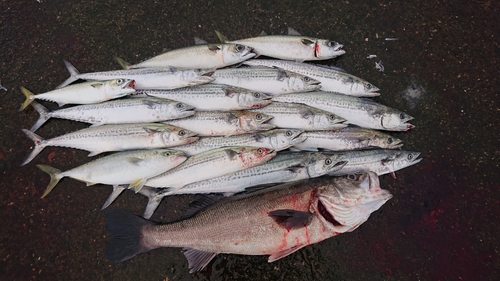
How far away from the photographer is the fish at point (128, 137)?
3914 mm

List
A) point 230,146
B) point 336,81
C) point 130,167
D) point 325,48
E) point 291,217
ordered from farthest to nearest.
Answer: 1. point 325,48
2. point 336,81
3. point 230,146
4. point 130,167
5. point 291,217

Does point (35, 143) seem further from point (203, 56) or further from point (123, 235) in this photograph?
point (203, 56)

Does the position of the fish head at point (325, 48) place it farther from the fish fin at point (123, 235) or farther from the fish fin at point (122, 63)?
the fish fin at point (123, 235)

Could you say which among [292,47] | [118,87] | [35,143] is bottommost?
[35,143]

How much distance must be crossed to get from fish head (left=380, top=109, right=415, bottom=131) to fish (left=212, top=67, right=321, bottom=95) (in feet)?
2.84

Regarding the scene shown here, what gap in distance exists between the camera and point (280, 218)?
3643mm

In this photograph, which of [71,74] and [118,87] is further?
[71,74]

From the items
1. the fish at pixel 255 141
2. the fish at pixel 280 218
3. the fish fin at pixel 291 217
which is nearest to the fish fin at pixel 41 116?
the fish at pixel 255 141

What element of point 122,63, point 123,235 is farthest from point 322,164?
point 122,63

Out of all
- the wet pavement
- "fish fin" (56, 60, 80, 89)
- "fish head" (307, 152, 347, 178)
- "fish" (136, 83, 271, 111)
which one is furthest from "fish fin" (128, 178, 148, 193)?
"fish head" (307, 152, 347, 178)

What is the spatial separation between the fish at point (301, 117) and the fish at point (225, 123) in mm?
125

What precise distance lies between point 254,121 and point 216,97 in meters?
0.50

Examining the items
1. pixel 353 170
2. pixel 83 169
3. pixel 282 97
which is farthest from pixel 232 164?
pixel 83 169

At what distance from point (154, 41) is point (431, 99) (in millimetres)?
3539
